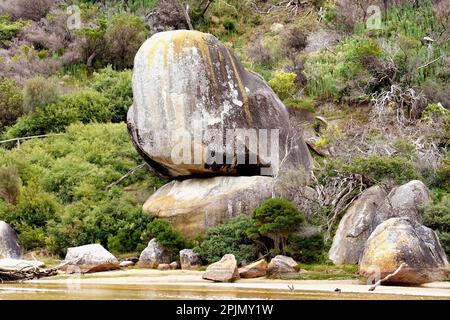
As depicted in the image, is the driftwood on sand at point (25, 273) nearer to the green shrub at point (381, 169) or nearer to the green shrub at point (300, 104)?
the green shrub at point (381, 169)

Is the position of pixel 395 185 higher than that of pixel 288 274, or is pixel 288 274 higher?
pixel 395 185

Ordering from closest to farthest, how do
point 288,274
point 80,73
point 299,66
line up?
point 288,274, point 299,66, point 80,73

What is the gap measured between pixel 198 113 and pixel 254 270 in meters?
5.93

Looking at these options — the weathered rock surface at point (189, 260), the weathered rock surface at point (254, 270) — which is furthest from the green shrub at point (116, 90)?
the weathered rock surface at point (254, 270)

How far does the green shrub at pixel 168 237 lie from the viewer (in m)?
25.2

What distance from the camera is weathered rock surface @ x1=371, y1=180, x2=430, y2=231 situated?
74.5 feet

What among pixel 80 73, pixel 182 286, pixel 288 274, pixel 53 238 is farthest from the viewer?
pixel 80 73

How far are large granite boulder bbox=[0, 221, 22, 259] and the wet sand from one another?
137 inches

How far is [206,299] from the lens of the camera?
58.2ft

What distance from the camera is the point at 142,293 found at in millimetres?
19328

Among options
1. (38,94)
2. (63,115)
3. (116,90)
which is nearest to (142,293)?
(63,115)

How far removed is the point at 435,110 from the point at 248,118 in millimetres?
6329
